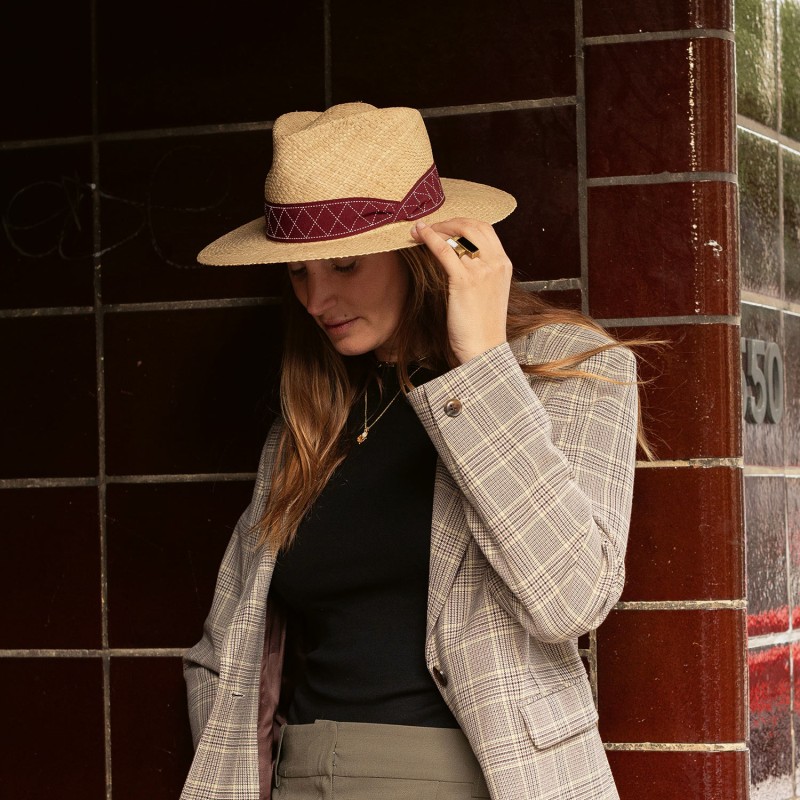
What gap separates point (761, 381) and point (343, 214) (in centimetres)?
105

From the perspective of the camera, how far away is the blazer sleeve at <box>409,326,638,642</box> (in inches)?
65.7

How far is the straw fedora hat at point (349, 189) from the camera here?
1882 mm

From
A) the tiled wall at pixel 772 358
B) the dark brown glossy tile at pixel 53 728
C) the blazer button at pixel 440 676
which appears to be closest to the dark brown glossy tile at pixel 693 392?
Answer: the tiled wall at pixel 772 358

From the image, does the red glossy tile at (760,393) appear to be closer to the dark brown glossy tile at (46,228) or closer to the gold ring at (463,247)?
the gold ring at (463,247)

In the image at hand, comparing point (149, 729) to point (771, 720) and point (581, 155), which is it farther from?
point (581, 155)

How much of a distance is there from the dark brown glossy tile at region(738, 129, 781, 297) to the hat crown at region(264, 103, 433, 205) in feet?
2.86

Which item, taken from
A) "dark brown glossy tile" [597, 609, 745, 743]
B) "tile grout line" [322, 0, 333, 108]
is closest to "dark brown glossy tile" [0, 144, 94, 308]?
"tile grout line" [322, 0, 333, 108]

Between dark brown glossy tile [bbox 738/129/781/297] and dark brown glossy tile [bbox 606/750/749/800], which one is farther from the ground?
dark brown glossy tile [bbox 738/129/781/297]

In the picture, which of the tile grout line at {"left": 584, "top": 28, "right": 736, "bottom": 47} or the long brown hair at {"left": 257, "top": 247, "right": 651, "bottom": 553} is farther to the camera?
the tile grout line at {"left": 584, "top": 28, "right": 736, "bottom": 47}

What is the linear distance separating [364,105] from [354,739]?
1.04 meters

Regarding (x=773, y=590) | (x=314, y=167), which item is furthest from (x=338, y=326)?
(x=773, y=590)

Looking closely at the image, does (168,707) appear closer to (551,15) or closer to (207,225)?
(207,225)

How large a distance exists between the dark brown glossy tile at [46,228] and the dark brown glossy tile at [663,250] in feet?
3.45

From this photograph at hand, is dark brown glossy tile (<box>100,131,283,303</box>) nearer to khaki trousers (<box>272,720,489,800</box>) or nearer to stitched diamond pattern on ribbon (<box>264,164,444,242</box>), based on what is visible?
stitched diamond pattern on ribbon (<box>264,164,444,242</box>)
